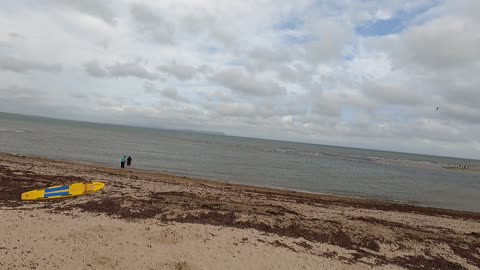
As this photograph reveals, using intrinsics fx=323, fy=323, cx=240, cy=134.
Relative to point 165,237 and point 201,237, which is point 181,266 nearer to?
point 165,237

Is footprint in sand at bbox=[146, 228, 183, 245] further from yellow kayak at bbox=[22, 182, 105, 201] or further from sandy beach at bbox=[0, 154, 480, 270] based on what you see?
yellow kayak at bbox=[22, 182, 105, 201]

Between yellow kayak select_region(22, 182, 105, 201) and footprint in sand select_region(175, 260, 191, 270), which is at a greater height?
yellow kayak select_region(22, 182, 105, 201)

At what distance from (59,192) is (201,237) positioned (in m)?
7.82

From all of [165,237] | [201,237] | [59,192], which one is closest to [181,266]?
[165,237]

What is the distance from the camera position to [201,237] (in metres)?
11.1

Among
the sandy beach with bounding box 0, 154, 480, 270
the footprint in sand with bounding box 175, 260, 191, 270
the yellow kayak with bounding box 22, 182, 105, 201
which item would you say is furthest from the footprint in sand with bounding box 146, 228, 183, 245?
the yellow kayak with bounding box 22, 182, 105, 201

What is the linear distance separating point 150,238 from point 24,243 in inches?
137

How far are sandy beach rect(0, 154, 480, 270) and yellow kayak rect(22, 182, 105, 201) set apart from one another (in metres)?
0.41

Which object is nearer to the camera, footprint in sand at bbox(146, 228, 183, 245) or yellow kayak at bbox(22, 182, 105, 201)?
footprint in sand at bbox(146, 228, 183, 245)

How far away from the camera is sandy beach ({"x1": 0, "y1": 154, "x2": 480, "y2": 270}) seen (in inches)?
358

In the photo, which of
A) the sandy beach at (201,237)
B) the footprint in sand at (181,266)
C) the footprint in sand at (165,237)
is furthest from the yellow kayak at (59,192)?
the footprint in sand at (181,266)

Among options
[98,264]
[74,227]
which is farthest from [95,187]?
[98,264]

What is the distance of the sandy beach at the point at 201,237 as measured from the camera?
9086 mm

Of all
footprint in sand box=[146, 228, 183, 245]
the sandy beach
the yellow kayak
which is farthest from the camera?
the yellow kayak
